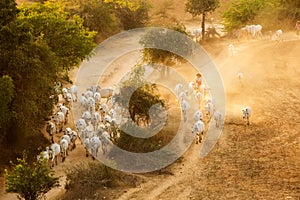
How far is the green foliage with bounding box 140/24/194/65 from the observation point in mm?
27922

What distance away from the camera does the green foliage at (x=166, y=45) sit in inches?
1099

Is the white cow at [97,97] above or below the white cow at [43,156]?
above

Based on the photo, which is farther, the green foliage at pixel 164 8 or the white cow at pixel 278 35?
the green foliage at pixel 164 8

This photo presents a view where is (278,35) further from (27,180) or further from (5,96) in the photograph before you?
(27,180)

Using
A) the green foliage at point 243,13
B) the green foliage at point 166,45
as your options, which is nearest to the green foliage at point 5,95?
the green foliage at point 166,45

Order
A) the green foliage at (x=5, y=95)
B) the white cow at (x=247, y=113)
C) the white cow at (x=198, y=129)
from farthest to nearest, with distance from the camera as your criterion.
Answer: the white cow at (x=247, y=113), the white cow at (x=198, y=129), the green foliage at (x=5, y=95)

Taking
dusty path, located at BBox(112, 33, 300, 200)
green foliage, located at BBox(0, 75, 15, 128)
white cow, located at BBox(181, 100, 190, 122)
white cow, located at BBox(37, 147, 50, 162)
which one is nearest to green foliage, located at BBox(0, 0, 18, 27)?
green foliage, located at BBox(0, 75, 15, 128)

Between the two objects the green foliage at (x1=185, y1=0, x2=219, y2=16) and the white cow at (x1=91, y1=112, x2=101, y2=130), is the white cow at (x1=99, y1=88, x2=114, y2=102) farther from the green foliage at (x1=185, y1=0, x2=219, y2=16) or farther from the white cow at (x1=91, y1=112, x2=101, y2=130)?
the green foliage at (x1=185, y1=0, x2=219, y2=16)

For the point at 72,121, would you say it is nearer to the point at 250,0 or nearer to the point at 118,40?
the point at 118,40

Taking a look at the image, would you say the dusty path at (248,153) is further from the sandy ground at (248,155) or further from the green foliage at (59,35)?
the green foliage at (59,35)

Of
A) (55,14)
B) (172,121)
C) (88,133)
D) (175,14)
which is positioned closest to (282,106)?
(172,121)

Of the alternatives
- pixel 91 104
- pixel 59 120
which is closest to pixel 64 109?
pixel 59 120

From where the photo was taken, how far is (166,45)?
2791 cm

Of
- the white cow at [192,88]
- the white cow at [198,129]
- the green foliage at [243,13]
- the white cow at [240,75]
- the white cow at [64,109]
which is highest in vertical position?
the green foliage at [243,13]
